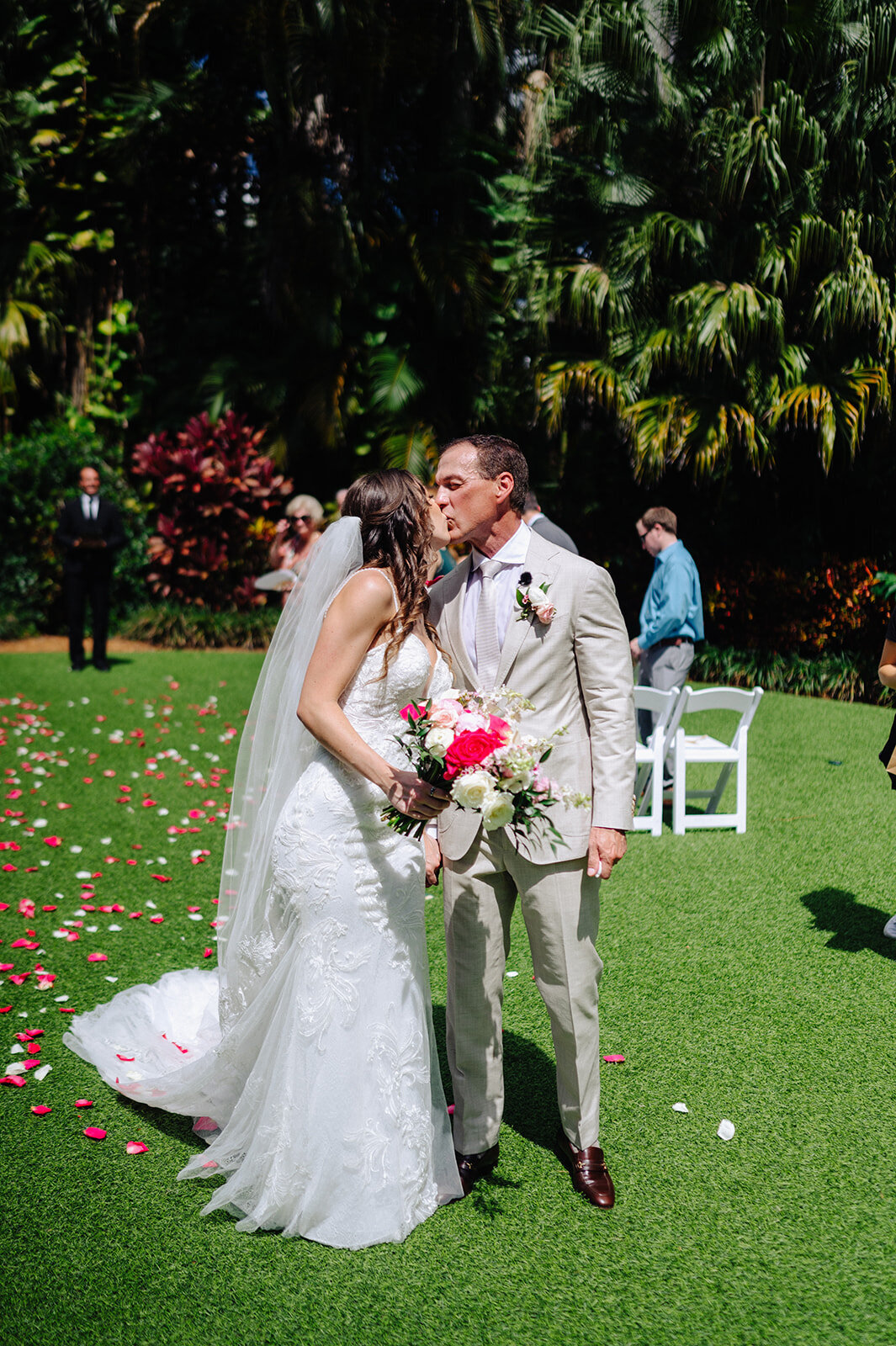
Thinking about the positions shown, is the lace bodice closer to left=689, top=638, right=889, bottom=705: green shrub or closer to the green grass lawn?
the green grass lawn

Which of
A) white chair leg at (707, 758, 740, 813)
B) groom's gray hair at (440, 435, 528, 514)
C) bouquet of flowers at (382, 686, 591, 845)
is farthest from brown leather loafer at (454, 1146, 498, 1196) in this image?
white chair leg at (707, 758, 740, 813)

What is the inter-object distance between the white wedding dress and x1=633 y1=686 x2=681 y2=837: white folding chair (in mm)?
3901

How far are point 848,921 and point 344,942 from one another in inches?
135

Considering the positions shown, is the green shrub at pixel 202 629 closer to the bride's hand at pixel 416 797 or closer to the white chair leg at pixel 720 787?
the white chair leg at pixel 720 787

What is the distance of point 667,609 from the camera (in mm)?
7352

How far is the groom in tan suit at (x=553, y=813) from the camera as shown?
121 inches

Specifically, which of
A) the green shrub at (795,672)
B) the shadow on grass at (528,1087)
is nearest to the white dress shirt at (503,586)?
the shadow on grass at (528,1087)

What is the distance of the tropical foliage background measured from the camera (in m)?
11.3

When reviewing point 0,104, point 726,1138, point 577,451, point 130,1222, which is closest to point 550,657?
point 726,1138

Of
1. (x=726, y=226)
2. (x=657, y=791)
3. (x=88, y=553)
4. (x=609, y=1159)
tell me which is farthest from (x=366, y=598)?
(x=88, y=553)

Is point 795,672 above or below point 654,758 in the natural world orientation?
below

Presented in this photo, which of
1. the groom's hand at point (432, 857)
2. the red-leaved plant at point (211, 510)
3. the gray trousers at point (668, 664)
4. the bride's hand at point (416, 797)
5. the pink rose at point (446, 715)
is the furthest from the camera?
the red-leaved plant at point (211, 510)

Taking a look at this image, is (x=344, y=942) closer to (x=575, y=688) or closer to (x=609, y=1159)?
(x=575, y=688)

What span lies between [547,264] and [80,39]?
9.89m
